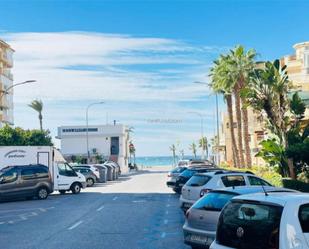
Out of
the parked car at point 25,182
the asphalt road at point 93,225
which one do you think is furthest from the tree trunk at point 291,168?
the parked car at point 25,182

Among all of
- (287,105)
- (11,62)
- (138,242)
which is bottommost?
(138,242)

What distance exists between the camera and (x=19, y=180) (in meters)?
30.5

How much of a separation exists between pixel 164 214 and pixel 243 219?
14389 millimetres

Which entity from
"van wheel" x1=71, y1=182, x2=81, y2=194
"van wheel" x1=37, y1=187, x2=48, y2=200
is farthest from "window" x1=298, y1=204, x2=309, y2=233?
"van wheel" x1=71, y1=182, x2=81, y2=194

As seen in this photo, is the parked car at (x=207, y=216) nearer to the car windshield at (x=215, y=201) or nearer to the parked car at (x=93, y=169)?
the car windshield at (x=215, y=201)

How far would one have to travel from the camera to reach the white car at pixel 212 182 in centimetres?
1761

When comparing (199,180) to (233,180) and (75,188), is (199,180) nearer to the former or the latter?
(233,180)

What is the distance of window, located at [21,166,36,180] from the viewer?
30.8 m

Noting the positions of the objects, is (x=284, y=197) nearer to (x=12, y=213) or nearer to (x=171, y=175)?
(x=12, y=213)

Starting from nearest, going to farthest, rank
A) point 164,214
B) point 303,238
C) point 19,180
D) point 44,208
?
point 303,238, point 164,214, point 44,208, point 19,180

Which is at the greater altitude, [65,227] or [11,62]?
[11,62]

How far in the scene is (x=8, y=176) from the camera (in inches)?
1188

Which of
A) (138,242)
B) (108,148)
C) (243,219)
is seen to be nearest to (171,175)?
(138,242)

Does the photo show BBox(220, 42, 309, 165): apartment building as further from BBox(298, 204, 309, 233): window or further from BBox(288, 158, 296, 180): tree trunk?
BBox(298, 204, 309, 233): window
